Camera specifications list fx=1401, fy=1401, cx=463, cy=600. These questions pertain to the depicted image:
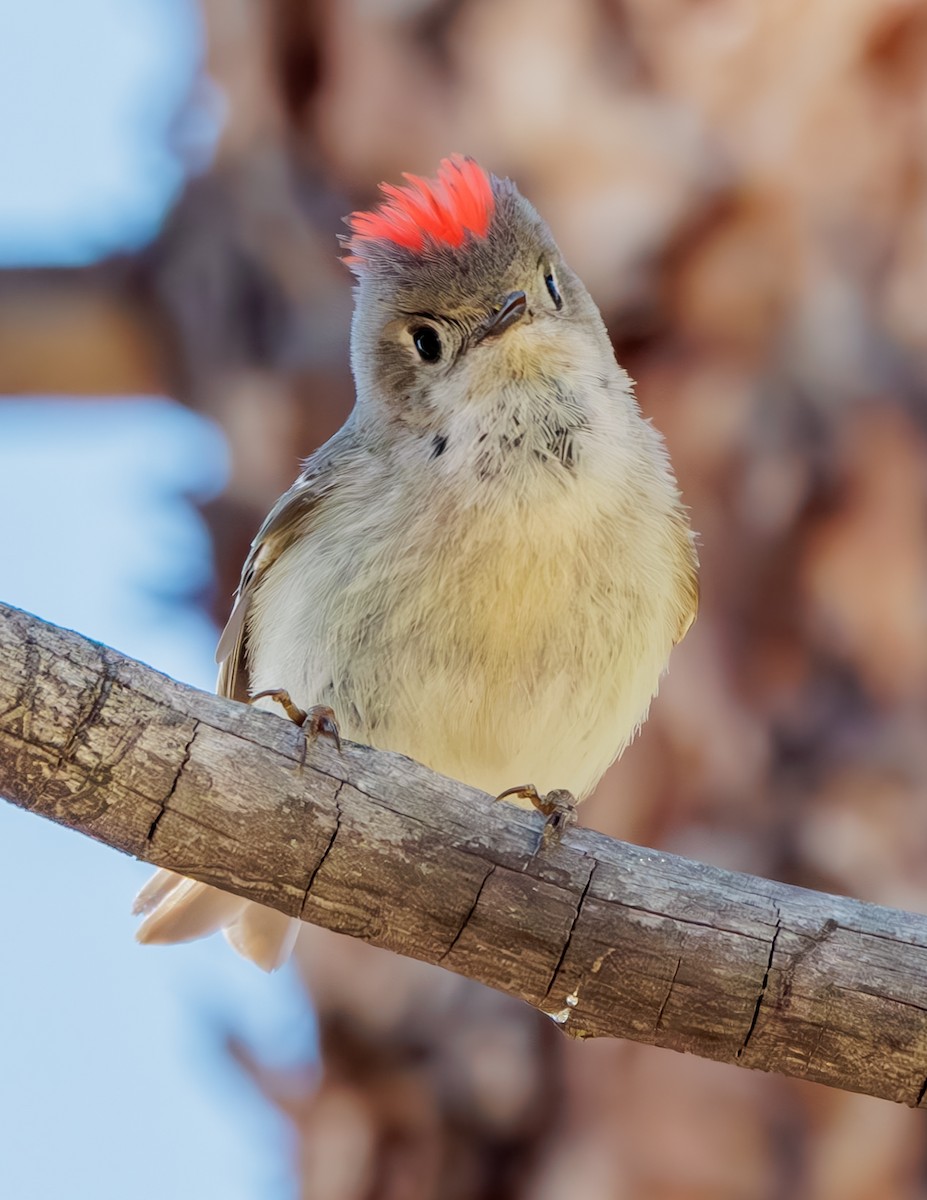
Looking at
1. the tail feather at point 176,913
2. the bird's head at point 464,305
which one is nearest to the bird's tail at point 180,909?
the tail feather at point 176,913

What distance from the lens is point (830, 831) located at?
2.86 meters

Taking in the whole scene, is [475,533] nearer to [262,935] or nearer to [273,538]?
[273,538]

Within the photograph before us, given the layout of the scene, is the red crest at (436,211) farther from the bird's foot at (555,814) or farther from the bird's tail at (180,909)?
the bird's tail at (180,909)

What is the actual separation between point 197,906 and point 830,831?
129 centimetres

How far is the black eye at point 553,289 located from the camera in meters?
2.68

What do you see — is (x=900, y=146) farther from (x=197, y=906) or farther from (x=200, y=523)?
(x=197, y=906)

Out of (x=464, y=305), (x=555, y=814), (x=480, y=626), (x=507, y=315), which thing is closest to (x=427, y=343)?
(x=464, y=305)

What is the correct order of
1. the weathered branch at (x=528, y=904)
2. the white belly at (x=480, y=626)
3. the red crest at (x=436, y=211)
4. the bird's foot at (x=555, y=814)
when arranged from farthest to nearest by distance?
1. the red crest at (x=436, y=211)
2. the white belly at (x=480, y=626)
3. the bird's foot at (x=555, y=814)
4. the weathered branch at (x=528, y=904)

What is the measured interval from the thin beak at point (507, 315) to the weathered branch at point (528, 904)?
2.77 feet

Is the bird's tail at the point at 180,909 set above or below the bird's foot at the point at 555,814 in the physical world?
below

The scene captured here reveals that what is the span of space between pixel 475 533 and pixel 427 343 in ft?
1.47

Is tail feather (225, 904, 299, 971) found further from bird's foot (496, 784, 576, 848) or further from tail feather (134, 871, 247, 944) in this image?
bird's foot (496, 784, 576, 848)

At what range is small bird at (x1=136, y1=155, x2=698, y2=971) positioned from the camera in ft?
7.99

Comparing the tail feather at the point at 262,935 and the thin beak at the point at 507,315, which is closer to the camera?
the thin beak at the point at 507,315
